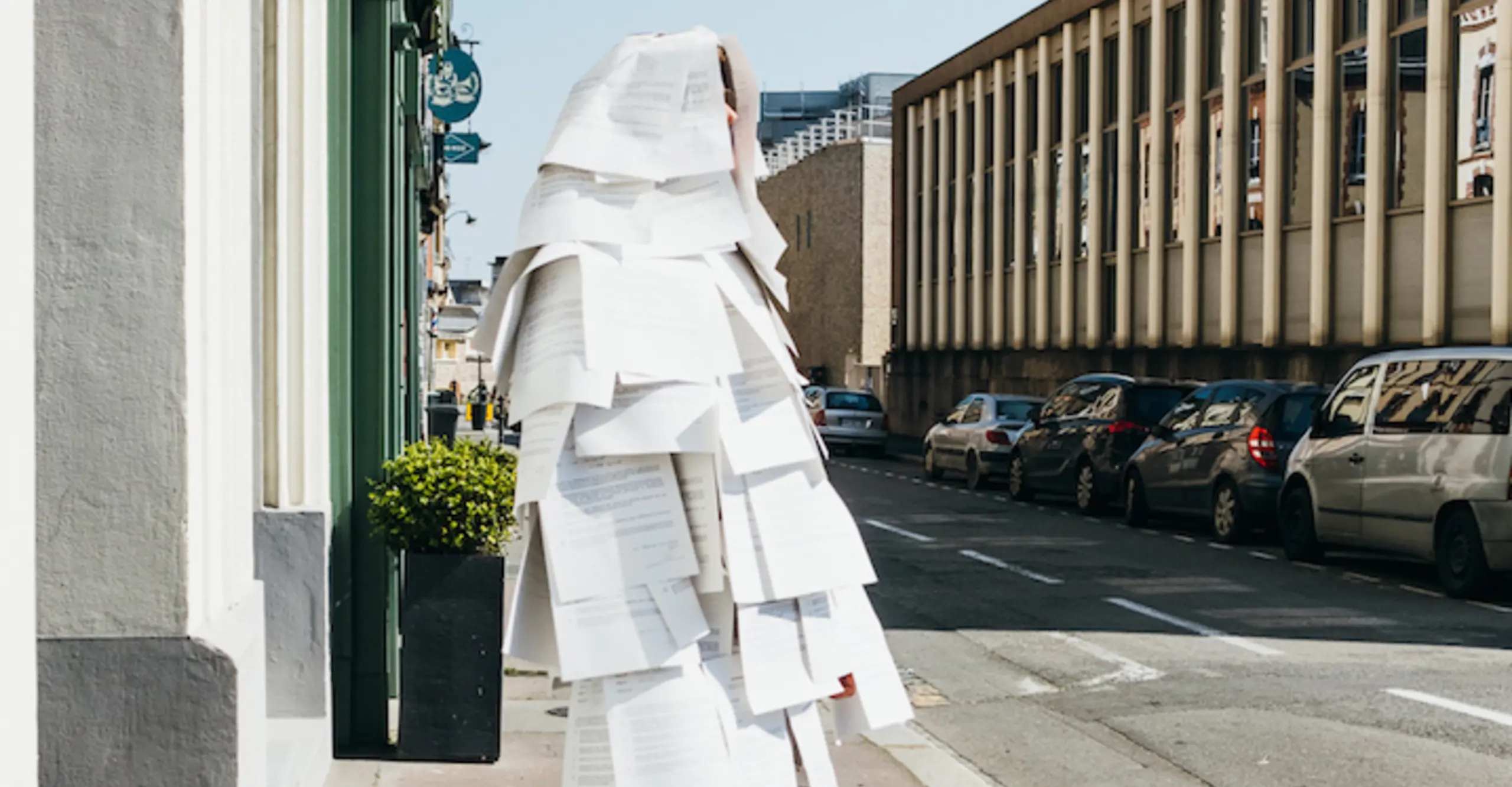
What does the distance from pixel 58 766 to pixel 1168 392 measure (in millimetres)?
19795

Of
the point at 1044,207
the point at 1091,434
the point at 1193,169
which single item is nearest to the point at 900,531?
the point at 1091,434

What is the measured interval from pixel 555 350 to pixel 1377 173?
2402 centimetres

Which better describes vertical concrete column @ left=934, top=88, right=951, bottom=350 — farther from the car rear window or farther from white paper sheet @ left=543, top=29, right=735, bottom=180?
white paper sheet @ left=543, top=29, right=735, bottom=180

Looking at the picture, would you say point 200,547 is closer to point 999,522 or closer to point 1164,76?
point 999,522

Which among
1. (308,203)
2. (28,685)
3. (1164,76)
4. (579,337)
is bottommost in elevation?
(28,685)

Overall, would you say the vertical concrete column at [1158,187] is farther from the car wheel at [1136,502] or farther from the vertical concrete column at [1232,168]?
the car wheel at [1136,502]

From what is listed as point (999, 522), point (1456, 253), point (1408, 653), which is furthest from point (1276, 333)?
point (1408, 653)

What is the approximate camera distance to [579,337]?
3902 mm

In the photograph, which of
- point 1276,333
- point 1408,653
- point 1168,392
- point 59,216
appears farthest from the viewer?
point 1276,333

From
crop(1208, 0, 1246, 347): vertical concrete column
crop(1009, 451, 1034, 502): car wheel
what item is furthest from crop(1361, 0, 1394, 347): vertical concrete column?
crop(1009, 451, 1034, 502): car wheel

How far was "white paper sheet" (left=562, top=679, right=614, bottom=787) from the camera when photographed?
3.91m

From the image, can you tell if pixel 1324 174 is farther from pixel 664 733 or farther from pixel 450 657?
pixel 664 733

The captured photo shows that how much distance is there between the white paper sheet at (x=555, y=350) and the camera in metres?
3.85

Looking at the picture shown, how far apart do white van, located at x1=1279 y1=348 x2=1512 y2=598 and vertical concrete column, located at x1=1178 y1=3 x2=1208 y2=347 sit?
17.1 m
